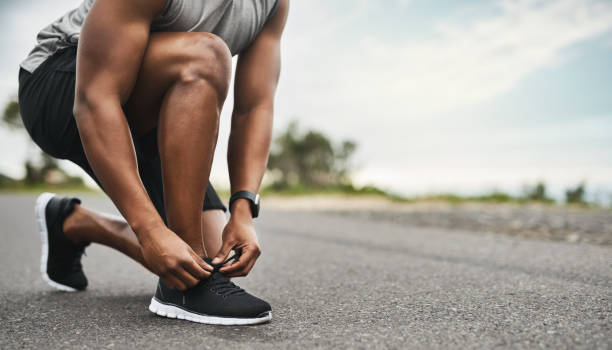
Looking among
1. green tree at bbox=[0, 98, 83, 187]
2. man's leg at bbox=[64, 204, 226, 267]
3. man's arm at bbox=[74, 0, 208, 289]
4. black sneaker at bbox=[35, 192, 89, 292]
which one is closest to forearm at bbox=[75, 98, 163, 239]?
man's arm at bbox=[74, 0, 208, 289]

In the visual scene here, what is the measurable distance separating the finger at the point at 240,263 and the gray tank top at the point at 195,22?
2.42 feet

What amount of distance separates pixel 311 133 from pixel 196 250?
59.5 ft

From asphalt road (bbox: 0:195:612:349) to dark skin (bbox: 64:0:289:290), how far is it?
0.24m

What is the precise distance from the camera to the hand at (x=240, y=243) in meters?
1.42

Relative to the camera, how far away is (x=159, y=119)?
1454mm

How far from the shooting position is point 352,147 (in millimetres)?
20188

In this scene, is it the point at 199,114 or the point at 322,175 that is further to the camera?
the point at 322,175

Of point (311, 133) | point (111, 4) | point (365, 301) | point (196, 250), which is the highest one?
point (311, 133)

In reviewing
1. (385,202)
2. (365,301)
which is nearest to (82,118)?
(365,301)

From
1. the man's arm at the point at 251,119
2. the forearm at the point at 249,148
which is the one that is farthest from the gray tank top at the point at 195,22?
the forearm at the point at 249,148

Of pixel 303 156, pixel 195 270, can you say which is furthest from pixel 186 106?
pixel 303 156

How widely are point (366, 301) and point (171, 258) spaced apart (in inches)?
27.5

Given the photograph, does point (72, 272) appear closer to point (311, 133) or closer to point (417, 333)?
point (417, 333)

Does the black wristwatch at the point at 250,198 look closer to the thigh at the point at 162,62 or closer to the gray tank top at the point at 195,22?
the thigh at the point at 162,62
